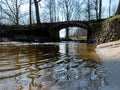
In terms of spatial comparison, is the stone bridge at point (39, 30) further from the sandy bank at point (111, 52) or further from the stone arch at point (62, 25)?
the sandy bank at point (111, 52)

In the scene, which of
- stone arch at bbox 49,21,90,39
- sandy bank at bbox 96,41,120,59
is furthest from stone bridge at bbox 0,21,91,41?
sandy bank at bbox 96,41,120,59

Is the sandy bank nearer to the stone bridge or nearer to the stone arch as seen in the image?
the stone arch

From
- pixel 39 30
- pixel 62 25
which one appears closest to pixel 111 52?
pixel 62 25

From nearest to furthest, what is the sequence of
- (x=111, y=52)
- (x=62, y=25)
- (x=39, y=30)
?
(x=111, y=52) < (x=39, y=30) < (x=62, y=25)

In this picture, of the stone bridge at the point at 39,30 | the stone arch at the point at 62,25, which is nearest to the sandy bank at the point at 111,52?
the stone arch at the point at 62,25

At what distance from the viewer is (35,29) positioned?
24.8 meters

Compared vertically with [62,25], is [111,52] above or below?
below

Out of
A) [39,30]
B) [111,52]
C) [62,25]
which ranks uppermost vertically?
[62,25]

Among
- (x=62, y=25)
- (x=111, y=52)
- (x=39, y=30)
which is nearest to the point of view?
(x=111, y=52)

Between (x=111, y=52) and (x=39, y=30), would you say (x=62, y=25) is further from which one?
(x=111, y=52)

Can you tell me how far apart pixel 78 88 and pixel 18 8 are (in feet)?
104

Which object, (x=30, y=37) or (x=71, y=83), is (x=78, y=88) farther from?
(x=30, y=37)

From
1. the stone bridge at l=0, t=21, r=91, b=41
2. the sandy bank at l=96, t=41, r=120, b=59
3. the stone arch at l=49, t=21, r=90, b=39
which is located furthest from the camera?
the stone bridge at l=0, t=21, r=91, b=41

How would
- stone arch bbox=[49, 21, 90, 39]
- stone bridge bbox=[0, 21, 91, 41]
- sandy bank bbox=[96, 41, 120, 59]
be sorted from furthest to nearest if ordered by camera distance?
stone bridge bbox=[0, 21, 91, 41] < stone arch bbox=[49, 21, 90, 39] < sandy bank bbox=[96, 41, 120, 59]
